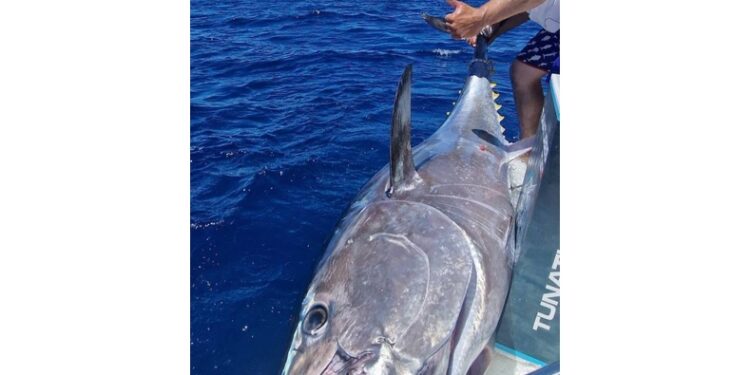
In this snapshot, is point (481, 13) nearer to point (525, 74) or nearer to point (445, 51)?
point (525, 74)

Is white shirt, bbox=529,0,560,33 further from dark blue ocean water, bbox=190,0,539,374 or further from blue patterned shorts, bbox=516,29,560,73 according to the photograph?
dark blue ocean water, bbox=190,0,539,374

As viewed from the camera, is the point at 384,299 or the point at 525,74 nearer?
the point at 384,299

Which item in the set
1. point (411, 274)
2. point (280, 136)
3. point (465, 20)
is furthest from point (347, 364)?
point (280, 136)

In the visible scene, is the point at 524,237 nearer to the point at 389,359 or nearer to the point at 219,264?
the point at 389,359

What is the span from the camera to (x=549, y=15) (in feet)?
8.92

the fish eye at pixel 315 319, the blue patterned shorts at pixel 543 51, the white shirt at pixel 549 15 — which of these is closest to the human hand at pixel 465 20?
the white shirt at pixel 549 15

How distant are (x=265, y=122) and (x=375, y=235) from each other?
3.45 m

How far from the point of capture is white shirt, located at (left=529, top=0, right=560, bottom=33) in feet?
8.72

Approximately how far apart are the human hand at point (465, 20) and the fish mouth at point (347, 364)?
56.6 inches

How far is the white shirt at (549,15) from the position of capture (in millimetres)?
2659

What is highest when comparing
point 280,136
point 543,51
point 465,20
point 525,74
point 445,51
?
point 465,20

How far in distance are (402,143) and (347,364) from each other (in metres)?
0.96

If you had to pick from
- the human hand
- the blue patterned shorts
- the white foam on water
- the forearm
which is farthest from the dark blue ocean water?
the blue patterned shorts
